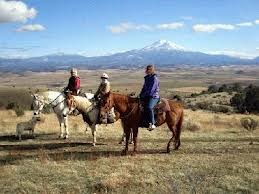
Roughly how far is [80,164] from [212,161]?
178 inches

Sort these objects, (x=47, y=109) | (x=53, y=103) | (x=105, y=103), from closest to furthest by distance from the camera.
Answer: (x=105, y=103)
(x=53, y=103)
(x=47, y=109)

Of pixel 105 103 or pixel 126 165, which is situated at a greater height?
pixel 105 103

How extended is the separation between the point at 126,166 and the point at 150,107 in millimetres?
2556

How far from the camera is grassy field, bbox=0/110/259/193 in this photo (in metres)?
12.7

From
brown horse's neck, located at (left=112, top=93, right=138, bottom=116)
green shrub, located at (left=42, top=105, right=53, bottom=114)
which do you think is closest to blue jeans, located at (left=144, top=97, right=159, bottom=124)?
brown horse's neck, located at (left=112, top=93, right=138, bottom=116)

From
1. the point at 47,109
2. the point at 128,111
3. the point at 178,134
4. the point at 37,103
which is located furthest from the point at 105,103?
the point at 47,109

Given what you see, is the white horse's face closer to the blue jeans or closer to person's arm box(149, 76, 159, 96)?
the blue jeans

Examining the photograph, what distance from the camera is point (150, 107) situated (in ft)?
52.7

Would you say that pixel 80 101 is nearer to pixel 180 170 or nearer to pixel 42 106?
pixel 42 106

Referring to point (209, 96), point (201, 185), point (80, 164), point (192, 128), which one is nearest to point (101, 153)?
point (80, 164)

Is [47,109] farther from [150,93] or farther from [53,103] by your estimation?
[150,93]

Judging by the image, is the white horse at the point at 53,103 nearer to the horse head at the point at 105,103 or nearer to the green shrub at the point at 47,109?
the green shrub at the point at 47,109

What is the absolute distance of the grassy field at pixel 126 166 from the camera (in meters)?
12.7

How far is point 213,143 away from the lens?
19219 millimetres
